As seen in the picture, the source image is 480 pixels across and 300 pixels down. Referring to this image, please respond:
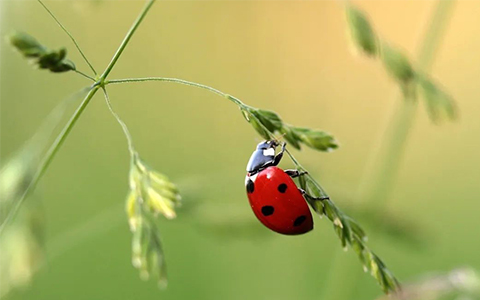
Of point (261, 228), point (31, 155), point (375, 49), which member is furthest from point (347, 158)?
point (31, 155)

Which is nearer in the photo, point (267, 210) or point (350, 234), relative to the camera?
point (350, 234)

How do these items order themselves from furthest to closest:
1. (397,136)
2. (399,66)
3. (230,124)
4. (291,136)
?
(230,124) < (397,136) < (399,66) < (291,136)

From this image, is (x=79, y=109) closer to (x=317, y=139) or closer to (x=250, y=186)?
(x=317, y=139)

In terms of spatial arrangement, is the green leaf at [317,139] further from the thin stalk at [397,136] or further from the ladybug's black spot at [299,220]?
the thin stalk at [397,136]

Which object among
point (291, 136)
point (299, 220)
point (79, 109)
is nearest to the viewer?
point (79, 109)

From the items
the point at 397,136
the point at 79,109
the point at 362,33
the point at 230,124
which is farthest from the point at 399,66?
the point at 230,124

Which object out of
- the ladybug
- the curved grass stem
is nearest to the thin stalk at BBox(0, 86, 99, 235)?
the curved grass stem

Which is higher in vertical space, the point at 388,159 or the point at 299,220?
the point at 388,159
